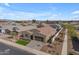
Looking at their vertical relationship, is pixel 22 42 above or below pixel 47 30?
below

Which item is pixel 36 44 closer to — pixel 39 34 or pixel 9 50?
pixel 39 34

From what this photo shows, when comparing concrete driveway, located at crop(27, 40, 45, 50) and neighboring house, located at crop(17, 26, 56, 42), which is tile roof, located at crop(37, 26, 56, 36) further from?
concrete driveway, located at crop(27, 40, 45, 50)

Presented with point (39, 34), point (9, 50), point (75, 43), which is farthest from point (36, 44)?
point (75, 43)

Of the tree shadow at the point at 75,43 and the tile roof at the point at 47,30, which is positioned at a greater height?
the tile roof at the point at 47,30

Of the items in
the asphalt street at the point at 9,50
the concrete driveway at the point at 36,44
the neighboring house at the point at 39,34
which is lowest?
the asphalt street at the point at 9,50

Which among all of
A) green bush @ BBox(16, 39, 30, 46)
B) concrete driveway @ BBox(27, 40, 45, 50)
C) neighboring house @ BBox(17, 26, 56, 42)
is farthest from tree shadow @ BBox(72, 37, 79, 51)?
green bush @ BBox(16, 39, 30, 46)

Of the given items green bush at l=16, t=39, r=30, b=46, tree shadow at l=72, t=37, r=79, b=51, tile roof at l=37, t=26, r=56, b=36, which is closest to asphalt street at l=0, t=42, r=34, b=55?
green bush at l=16, t=39, r=30, b=46

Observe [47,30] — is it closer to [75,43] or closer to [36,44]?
[36,44]

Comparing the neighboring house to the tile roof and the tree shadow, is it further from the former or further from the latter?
the tree shadow

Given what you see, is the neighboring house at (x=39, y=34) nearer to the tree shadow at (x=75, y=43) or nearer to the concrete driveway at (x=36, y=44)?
the concrete driveway at (x=36, y=44)

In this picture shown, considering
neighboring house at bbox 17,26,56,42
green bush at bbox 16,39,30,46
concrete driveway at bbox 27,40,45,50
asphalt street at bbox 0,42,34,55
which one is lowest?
asphalt street at bbox 0,42,34,55

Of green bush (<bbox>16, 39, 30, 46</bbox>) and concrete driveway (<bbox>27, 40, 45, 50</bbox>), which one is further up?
green bush (<bbox>16, 39, 30, 46</bbox>)


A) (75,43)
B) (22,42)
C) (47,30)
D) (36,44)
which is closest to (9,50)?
(22,42)

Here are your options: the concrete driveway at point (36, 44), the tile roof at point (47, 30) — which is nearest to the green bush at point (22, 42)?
the concrete driveway at point (36, 44)
